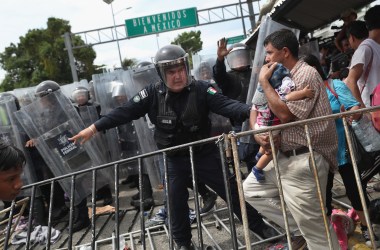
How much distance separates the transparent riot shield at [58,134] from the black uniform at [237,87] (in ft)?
6.34

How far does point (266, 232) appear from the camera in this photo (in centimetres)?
344

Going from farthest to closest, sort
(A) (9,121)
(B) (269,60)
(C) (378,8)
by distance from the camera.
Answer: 1. (A) (9,121)
2. (C) (378,8)
3. (B) (269,60)

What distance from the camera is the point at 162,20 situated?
1830 cm

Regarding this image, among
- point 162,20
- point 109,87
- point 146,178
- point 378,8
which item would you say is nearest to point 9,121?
point 109,87

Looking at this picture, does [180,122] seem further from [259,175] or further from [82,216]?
[82,216]

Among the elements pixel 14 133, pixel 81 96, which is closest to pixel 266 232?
pixel 14 133

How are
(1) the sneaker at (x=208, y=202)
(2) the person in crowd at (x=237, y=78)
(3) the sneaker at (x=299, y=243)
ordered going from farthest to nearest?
(1) the sneaker at (x=208, y=202)
(2) the person in crowd at (x=237, y=78)
(3) the sneaker at (x=299, y=243)

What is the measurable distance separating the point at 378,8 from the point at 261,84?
1.63 metres

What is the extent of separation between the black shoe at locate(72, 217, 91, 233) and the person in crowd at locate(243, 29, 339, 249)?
3.22m

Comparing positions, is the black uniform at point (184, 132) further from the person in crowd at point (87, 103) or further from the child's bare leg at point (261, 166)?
the person in crowd at point (87, 103)

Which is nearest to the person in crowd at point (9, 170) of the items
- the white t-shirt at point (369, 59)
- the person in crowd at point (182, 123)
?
the person in crowd at point (182, 123)

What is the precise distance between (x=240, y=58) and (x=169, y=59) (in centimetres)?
182

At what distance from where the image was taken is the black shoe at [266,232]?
3.42m

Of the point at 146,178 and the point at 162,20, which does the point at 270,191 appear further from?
the point at 162,20
